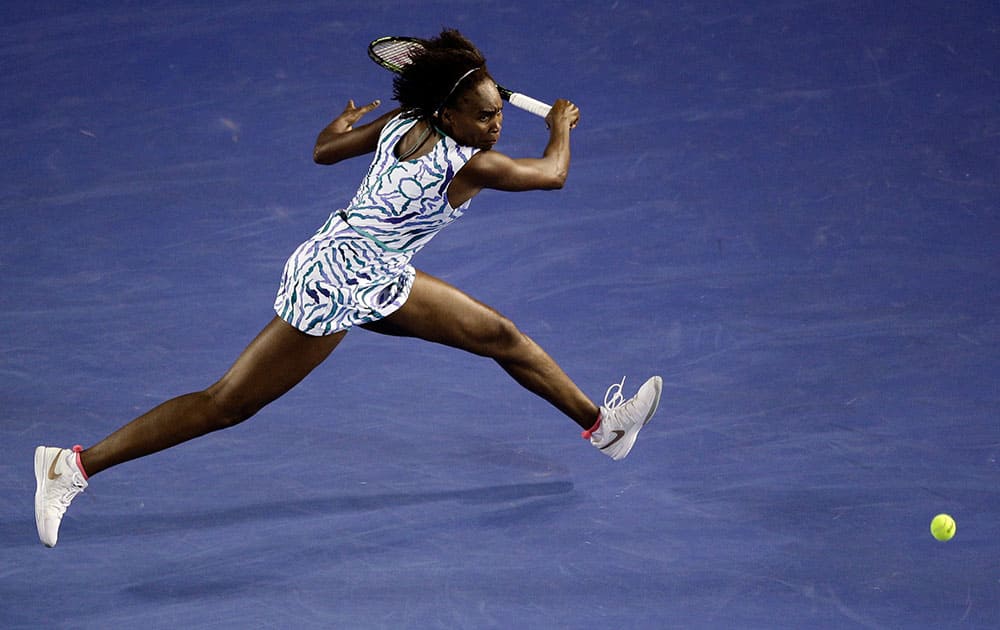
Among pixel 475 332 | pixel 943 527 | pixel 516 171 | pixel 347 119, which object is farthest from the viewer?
pixel 347 119

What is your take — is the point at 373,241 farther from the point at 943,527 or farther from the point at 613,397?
the point at 943,527

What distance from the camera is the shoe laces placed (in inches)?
179

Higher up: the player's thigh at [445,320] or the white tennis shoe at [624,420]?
the player's thigh at [445,320]

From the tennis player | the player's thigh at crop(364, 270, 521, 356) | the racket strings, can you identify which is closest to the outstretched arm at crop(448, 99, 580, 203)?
the tennis player

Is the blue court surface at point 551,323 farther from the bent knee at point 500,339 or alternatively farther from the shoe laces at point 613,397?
the bent knee at point 500,339

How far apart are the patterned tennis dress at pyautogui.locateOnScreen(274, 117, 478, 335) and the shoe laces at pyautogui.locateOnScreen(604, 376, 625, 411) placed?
3.02 feet

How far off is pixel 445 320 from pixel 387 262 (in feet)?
0.94

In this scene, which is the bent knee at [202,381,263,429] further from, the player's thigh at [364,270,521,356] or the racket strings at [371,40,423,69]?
the racket strings at [371,40,423,69]

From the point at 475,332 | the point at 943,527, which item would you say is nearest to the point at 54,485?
the point at 475,332

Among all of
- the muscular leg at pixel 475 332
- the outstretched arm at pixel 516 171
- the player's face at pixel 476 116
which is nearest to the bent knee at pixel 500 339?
the muscular leg at pixel 475 332

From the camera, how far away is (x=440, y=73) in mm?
3768

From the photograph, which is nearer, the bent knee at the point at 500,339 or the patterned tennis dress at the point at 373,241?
the patterned tennis dress at the point at 373,241

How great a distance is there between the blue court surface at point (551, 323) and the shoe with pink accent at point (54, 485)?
0.12m

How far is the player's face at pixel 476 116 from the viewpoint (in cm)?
377
